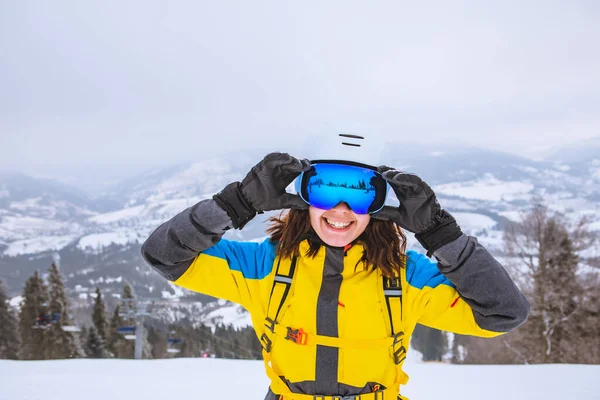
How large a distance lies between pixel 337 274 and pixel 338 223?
256 millimetres

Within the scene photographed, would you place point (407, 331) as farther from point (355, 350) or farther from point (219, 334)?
point (219, 334)

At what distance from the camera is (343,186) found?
7.07 ft

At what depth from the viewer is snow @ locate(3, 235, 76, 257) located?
107 m

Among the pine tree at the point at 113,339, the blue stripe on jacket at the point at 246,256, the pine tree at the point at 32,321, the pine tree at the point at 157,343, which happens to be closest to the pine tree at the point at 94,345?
the pine tree at the point at 113,339

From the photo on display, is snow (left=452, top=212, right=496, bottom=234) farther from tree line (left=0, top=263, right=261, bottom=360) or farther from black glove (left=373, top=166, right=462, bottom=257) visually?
black glove (left=373, top=166, right=462, bottom=257)

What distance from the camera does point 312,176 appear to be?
2.18 m

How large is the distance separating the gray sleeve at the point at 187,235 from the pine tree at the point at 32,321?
27.7m

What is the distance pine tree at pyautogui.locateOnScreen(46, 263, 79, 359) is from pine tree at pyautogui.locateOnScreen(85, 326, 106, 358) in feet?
6.24

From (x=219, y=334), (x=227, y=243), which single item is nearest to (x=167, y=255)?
(x=227, y=243)

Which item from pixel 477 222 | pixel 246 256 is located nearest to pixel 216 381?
pixel 246 256

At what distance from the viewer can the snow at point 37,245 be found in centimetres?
10718

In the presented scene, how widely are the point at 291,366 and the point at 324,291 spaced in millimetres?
394

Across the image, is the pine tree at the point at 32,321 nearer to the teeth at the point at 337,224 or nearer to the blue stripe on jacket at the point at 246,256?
the blue stripe on jacket at the point at 246,256

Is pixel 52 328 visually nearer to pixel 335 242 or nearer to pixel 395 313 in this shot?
pixel 335 242
